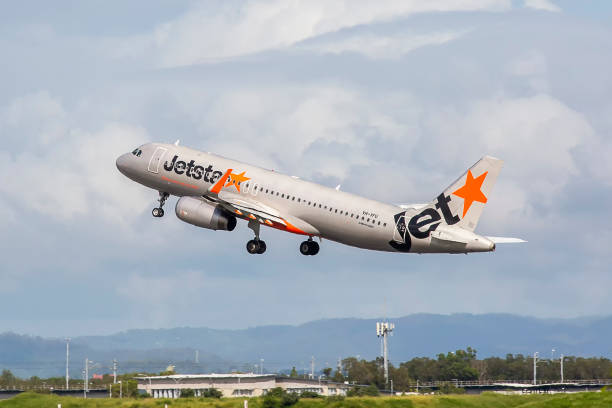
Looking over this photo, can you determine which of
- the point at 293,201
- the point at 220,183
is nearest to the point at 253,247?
the point at 220,183

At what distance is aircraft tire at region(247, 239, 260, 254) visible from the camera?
93875mm

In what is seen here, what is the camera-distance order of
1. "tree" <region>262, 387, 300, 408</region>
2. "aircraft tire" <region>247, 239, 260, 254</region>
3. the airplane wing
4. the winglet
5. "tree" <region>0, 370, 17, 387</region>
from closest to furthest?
"tree" <region>262, 387, 300, 408</region> → the airplane wing → the winglet → "aircraft tire" <region>247, 239, 260, 254</region> → "tree" <region>0, 370, 17, 387</region>

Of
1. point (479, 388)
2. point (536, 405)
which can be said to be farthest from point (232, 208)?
point (479, 388)

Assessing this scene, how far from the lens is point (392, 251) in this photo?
86625 millimetres

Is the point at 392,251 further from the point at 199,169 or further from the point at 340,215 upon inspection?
the point at 199,169

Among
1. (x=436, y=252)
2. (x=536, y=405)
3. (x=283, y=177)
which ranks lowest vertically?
(x=536, y=405)

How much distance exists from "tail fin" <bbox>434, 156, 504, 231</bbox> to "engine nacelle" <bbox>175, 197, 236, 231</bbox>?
18416mm

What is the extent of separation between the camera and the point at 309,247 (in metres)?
94.0

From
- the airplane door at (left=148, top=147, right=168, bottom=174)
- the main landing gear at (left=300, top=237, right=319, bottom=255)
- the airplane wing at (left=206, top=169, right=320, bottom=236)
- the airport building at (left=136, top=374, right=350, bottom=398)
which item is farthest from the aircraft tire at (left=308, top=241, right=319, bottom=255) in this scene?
the airport building at (left=136, top=374, right=350, bottom=398)

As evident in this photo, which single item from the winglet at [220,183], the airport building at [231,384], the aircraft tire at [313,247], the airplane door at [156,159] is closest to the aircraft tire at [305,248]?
the aircraft tire at [313,247]

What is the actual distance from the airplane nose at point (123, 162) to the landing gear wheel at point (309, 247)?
17621 mm

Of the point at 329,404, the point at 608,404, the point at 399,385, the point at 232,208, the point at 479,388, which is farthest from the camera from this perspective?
the point at 479,388

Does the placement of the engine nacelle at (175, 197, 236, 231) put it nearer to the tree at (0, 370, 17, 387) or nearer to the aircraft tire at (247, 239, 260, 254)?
the aircraft tire at (247, 239, 260, 254)

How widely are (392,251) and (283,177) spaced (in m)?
11.2
